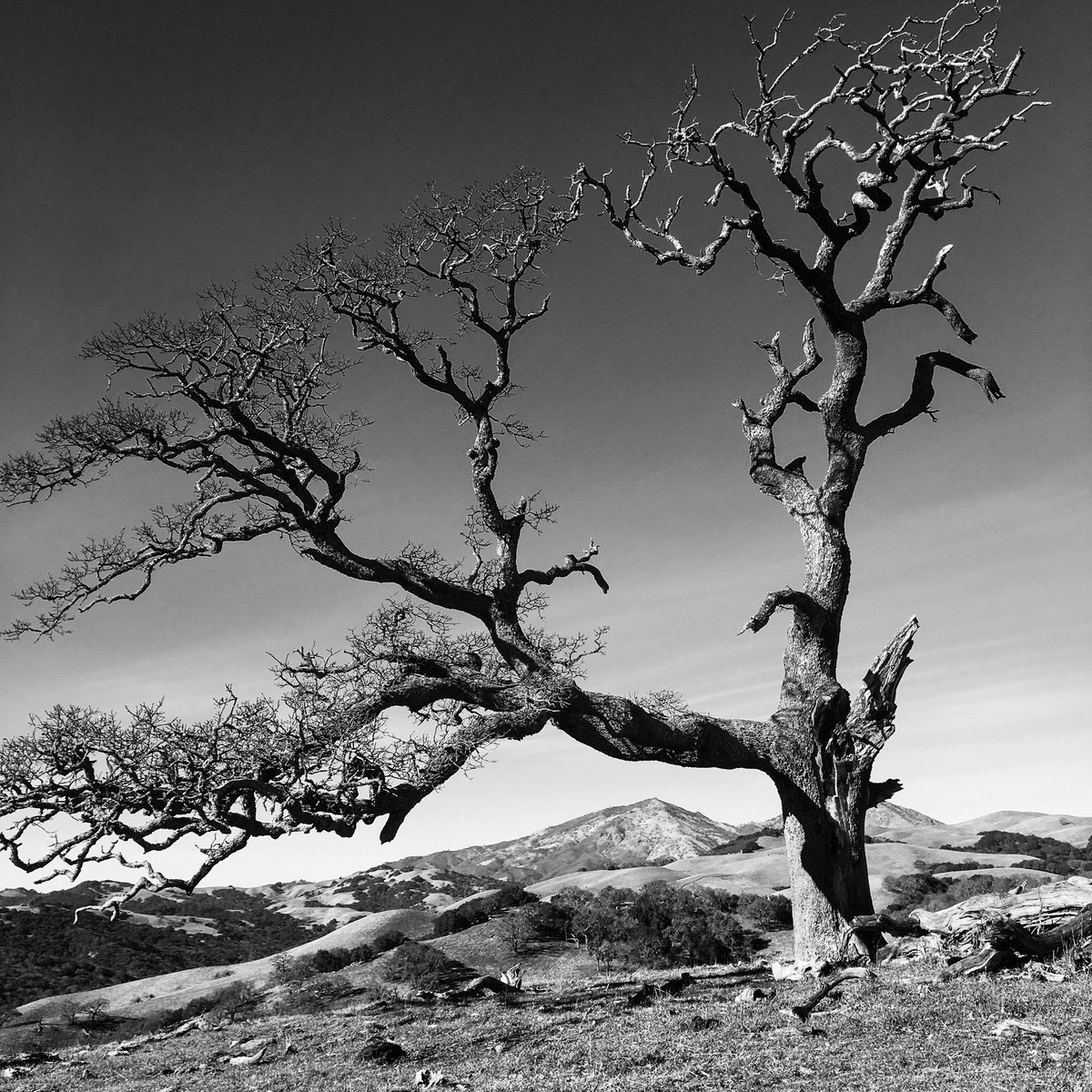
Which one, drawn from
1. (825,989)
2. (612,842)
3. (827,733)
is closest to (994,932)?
(825,989)

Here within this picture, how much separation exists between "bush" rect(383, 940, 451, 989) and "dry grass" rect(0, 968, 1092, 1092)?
618 cm

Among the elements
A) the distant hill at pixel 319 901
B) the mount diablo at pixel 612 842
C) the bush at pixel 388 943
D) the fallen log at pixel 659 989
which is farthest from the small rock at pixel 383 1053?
the mount diablo at pixel 612 842

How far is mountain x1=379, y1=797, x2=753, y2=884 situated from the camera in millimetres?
95125

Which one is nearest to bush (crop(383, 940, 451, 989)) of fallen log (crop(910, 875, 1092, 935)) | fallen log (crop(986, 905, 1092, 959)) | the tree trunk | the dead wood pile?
the tree trunk

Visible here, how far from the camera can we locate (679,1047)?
26.7ft

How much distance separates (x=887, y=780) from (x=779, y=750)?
8.11 feet

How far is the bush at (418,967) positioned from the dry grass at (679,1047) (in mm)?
6176

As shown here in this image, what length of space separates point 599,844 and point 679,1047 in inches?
4122

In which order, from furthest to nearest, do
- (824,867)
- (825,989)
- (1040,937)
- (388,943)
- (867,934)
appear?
(388,943) → (824,867) → (867,934) → (1040,937) → (825,989)

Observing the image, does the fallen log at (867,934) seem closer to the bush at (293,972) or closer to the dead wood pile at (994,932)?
the dead wood pile at (994,932)

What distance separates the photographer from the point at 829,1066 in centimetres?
692

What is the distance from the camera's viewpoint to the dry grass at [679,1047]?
6660mm

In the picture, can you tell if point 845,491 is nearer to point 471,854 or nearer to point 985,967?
point 985,967

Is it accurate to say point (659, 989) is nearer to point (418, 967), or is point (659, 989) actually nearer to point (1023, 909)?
point (1023, 909)
